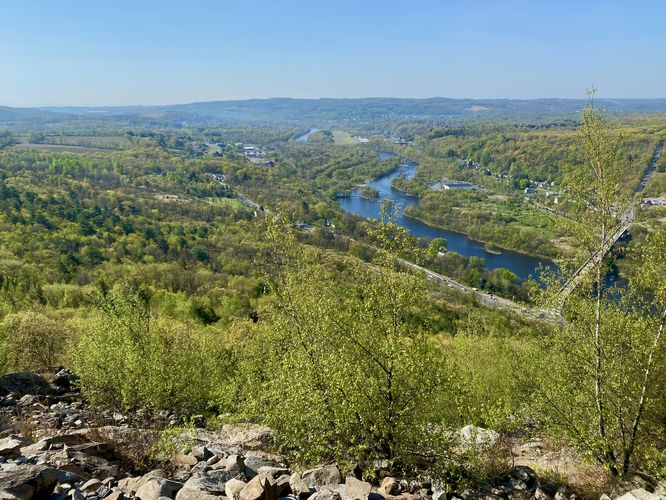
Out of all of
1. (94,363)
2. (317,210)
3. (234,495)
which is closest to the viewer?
(234,495)

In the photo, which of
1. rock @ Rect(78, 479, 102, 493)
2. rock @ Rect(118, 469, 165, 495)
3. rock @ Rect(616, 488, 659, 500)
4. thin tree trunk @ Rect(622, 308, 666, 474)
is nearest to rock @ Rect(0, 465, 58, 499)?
rock @ Rect(78, 479, 102, 493)

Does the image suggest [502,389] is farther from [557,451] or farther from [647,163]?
[647,163]

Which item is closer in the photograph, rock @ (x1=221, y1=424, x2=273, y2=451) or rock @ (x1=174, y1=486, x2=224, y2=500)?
rock @ (x1=174, y1=486, x2=224, y2=500)

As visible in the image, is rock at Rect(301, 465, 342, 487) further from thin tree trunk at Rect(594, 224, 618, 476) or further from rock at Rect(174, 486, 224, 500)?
thin tree trunk at Rect(594, 224, 618, 476)

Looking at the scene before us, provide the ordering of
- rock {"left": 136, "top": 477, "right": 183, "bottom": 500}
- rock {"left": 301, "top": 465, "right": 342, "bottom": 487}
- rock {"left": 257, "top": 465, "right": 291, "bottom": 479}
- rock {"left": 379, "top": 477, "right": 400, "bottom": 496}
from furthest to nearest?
rock {"left": 257, "top": 465, "right": 291, "bottom": 479}
rock {"left": 301, "top": 465, "right": 342, "bottom": 487}
rock {"left": 379, "top": 477, "right": 400, "bottom": 496}
rock {"left": 136, "top": 477, "right": 183, "bottom": 500}

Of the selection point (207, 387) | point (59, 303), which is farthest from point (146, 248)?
point (207, 387)

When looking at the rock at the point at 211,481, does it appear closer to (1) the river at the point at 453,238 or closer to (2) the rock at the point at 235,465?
(2) the rock at the point at 235,465

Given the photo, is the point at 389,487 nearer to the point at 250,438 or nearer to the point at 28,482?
the point at 250,438
